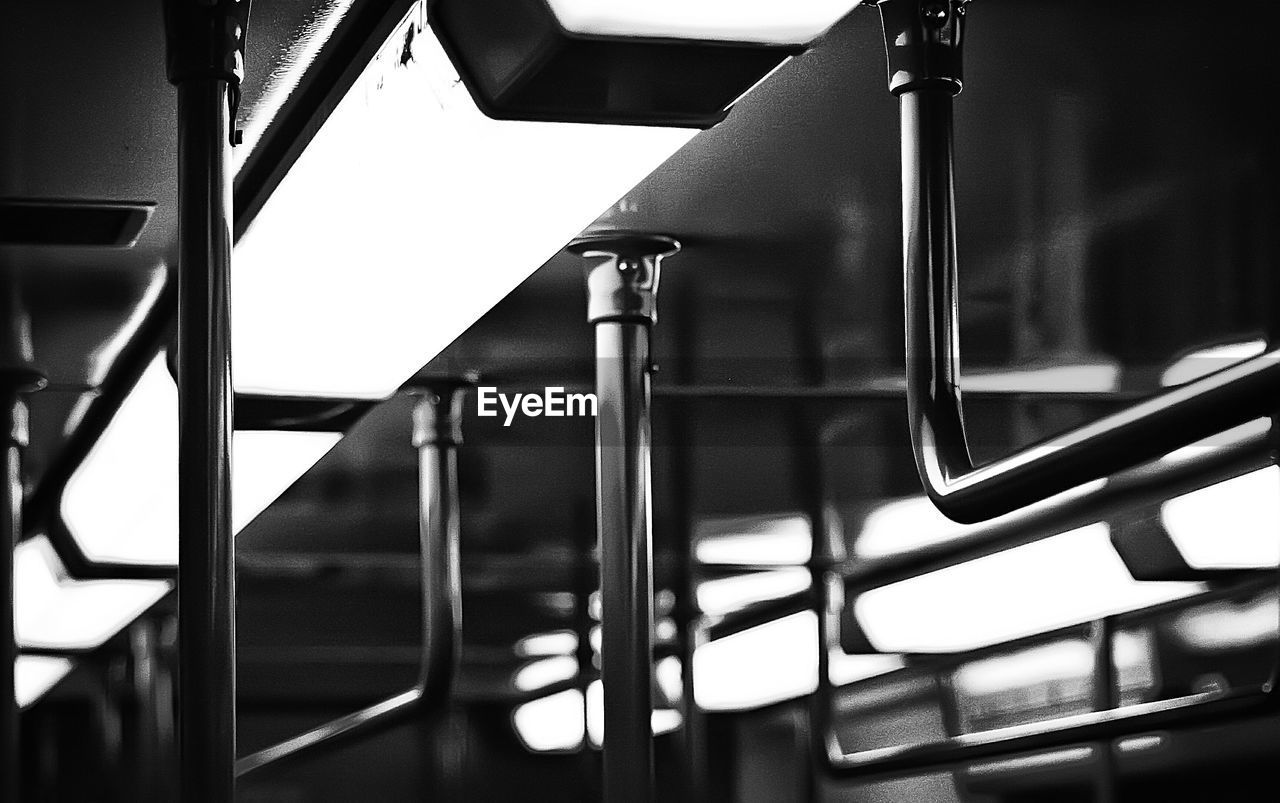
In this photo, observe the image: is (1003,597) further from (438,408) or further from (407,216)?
(407,216)

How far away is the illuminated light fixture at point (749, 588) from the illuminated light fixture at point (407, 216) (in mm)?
806

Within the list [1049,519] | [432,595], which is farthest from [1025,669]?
Answer: [432,595]

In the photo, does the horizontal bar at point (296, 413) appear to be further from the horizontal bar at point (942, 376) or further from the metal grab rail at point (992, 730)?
the metal grab rail at point (992, 730)

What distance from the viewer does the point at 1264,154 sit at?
106 centimetres

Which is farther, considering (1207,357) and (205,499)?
(1207,357)

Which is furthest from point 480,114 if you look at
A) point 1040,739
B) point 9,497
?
point 1040,739

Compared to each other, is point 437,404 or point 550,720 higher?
point 437,404

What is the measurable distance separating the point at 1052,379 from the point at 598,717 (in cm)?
58

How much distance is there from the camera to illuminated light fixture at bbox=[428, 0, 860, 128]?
0.47 metres

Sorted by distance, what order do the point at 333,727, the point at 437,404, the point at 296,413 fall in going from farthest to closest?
the point at 333,727
the point at 437,404
the point at 296,413

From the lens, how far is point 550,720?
61.4 inches

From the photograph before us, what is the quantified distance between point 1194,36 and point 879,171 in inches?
8.3

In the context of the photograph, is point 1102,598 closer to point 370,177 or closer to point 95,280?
point 95,280

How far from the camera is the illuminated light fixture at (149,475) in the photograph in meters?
1.10
